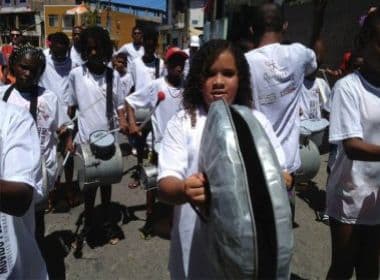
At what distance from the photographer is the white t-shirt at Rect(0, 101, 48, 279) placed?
1.56 meters

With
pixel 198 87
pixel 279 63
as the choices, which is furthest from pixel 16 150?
pixel 279 63

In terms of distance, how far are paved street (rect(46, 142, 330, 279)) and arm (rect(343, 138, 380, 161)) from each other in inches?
72.6

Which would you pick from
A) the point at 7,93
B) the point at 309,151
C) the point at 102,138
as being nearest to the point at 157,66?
the point at 102,138

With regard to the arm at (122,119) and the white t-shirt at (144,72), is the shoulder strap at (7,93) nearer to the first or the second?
the arm at (122,119)

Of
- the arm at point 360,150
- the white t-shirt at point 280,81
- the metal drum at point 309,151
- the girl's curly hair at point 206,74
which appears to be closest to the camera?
the girl's curly hair at point 206,74

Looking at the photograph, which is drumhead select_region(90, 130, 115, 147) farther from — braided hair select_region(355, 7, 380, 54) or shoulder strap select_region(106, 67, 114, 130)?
braided hair select_region(355, 7, 380, 54)

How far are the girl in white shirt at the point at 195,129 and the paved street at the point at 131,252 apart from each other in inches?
77.3

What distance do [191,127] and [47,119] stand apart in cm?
208

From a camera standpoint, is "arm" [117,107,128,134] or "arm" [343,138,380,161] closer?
"arm" [343,138,380,161]

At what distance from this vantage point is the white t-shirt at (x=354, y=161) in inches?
88.0

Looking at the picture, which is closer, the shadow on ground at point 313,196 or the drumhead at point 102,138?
the drumhead at point 102,138

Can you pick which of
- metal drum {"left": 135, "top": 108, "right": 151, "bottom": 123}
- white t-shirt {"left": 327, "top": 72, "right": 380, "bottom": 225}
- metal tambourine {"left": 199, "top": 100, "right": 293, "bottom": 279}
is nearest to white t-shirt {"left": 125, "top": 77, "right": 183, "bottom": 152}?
metal drum {"left": 135, "top": 108, "right": 151, "bottom": 123}

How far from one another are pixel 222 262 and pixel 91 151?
9.40 feet

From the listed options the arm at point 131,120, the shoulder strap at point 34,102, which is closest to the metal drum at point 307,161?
the arm at point 131,120
